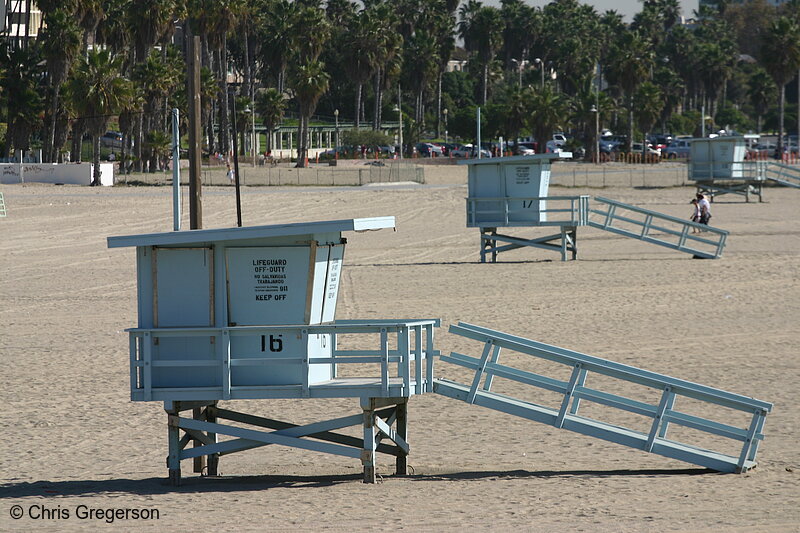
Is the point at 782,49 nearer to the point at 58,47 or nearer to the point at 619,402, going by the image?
the point at 58,47

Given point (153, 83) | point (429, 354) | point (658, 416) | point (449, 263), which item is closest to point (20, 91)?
point (153, 83)

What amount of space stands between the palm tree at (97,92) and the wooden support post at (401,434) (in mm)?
60755

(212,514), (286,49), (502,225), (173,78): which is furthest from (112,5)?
(212,514)

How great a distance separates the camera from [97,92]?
71.0 meters

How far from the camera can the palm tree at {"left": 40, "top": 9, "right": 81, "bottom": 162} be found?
240 ft

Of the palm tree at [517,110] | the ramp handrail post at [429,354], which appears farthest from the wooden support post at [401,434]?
the palm tree at [517,110]

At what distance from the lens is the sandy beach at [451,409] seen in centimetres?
1076

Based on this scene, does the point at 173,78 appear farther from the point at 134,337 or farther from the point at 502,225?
the point at 134,337

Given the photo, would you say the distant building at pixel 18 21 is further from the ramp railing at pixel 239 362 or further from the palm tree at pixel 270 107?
the ramp railing at pixel 239 362

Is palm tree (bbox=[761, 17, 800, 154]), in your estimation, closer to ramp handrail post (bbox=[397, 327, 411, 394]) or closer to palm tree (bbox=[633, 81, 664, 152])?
palm tree (bbox=[633, 81, 664, 152])

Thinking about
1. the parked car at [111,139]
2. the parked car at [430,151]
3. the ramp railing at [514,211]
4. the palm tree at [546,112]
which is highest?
the palm tree at [546,112]

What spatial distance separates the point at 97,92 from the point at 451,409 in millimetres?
59712

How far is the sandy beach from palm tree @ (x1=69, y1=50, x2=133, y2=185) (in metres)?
32.8

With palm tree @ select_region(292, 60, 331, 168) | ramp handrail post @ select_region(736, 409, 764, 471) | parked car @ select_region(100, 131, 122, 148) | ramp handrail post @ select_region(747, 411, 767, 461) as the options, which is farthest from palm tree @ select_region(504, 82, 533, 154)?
ramp handrail post @ select_region(736, 409, 764, 471)
